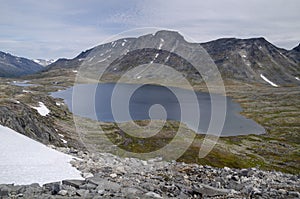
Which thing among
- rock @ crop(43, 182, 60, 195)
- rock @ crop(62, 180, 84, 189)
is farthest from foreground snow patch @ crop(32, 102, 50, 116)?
→ rock @ crop(43, 182, 60, 195)

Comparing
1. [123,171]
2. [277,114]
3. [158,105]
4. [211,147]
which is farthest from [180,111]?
[123,171]

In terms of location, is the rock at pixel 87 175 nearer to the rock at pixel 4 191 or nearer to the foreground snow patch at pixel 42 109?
the rock at pixel 4 191

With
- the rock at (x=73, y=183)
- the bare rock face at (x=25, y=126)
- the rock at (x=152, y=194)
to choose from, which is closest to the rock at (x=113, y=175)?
the rock at (x=73, y=183)

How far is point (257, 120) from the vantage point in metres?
138

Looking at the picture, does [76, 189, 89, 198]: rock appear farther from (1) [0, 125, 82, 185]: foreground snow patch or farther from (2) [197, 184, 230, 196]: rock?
(2) [197, 184, 230, 196]: rock

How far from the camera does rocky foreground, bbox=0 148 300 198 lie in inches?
661

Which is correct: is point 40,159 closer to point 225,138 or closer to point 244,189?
point 244,189

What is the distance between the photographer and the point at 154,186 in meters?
20.8

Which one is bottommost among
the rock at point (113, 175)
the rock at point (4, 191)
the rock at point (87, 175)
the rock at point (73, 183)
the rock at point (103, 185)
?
the rock at point (113, 175)

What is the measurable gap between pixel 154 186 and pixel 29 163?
9360mm

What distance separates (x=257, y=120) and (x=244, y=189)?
12222cm

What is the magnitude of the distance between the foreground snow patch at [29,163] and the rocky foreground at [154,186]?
1.26 meters

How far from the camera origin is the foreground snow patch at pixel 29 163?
19706 millimetres

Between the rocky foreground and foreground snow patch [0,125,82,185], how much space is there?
126 centimetres
